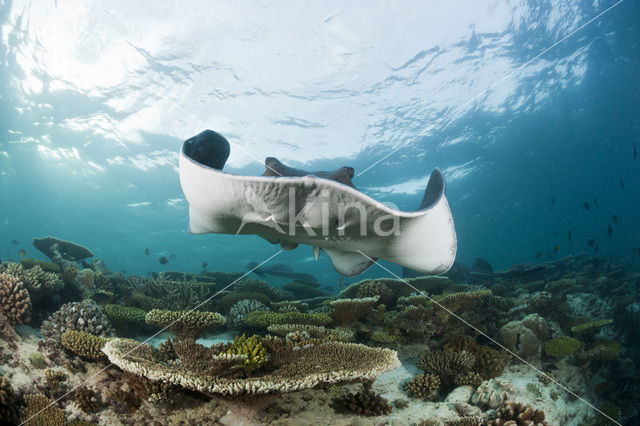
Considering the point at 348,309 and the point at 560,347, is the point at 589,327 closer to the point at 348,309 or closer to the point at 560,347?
the point at 560,347

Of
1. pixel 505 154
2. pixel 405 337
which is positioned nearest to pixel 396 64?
pixel 405 337

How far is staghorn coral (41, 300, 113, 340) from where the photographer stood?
12.5ft

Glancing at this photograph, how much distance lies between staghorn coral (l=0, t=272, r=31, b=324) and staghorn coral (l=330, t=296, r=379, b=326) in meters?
4.56

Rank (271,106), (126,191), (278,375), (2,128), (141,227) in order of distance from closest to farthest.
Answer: (278,375) < (271,106) < (2,128) < (126,191) < (141,227)

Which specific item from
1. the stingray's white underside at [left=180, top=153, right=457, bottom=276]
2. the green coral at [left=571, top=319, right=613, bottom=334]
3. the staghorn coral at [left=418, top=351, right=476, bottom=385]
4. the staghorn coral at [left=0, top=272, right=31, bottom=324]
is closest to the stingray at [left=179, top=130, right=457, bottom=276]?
the stingray's white underside at [left=180, top=153, right=457, bottom=276]

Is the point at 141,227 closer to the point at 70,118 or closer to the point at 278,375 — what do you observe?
the point at 70,118

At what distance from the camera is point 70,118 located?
18.7 metres

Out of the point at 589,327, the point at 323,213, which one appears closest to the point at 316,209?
the point at 323,213

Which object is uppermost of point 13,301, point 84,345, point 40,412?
point 13,301

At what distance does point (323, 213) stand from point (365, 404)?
257cm

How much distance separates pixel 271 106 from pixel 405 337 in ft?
50.8

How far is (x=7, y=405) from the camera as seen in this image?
2615 millimetres

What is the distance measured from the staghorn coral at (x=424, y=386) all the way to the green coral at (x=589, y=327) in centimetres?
418

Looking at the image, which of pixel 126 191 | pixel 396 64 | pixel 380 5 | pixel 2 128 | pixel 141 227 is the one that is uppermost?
pixel 380 5
